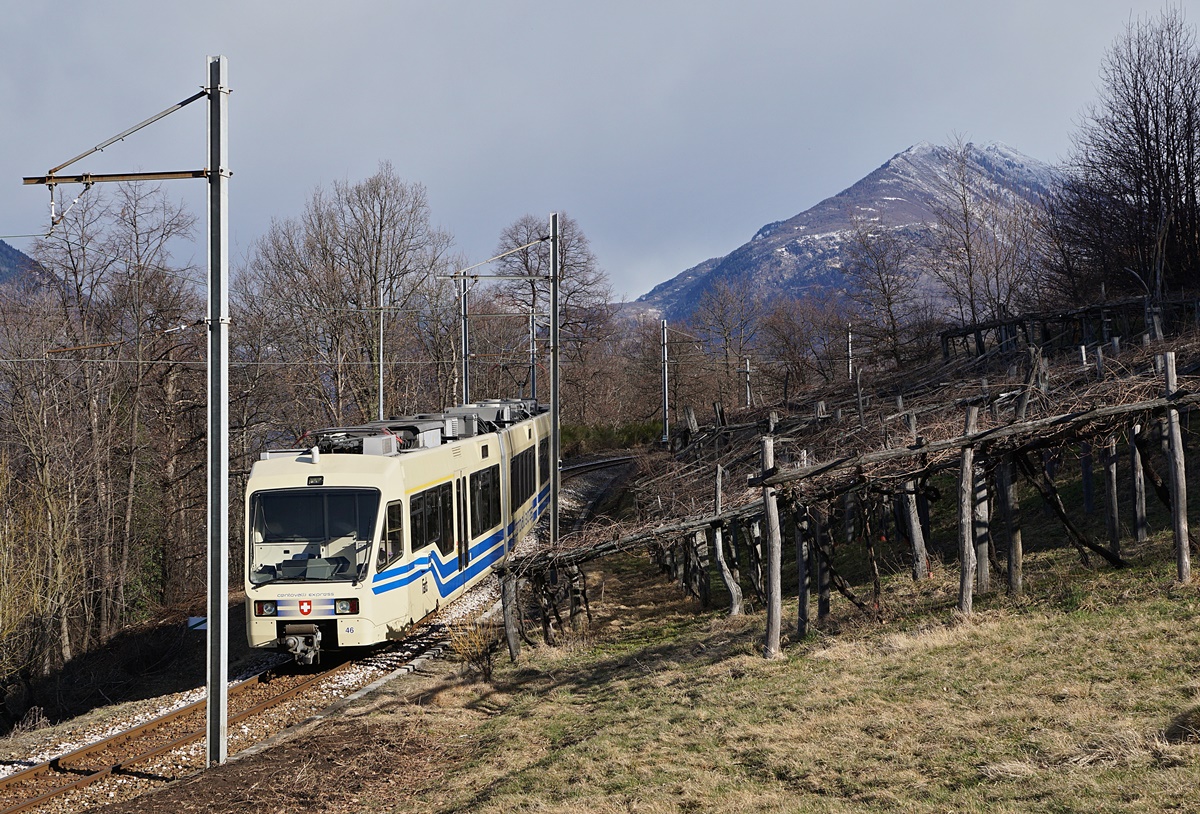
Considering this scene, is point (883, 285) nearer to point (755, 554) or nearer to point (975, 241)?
point (975, 241)

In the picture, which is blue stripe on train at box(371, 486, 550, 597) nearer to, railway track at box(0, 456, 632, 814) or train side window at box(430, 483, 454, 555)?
train side window at box(430, 483, 454, 555)

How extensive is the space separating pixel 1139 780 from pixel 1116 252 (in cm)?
2919

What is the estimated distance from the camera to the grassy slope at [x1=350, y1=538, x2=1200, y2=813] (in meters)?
6.76

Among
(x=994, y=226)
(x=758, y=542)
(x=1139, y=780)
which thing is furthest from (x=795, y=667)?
(x=994, y=226)

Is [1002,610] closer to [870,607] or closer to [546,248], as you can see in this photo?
[870,607]

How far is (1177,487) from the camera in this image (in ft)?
35.8

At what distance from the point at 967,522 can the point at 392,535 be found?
24.9 ft

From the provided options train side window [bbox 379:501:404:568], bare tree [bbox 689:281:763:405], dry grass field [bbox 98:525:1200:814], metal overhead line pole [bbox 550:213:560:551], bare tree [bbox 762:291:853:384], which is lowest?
dry grass field [bbox 98:525:1200:814]

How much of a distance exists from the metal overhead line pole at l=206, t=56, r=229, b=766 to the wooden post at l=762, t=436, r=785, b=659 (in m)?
5.94

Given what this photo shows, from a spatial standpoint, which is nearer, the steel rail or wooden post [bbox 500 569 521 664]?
the steel rail

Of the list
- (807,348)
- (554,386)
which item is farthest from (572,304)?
(554,386)

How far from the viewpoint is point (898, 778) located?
7086 mm

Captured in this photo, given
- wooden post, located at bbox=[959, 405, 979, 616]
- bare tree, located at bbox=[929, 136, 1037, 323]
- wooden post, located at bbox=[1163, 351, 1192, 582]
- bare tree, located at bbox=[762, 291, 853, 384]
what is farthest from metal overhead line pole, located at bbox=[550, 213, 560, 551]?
bare tree, located at bbox=[929, 136, 1037, 323]

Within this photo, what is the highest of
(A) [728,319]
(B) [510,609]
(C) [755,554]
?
(A) [728,319]
